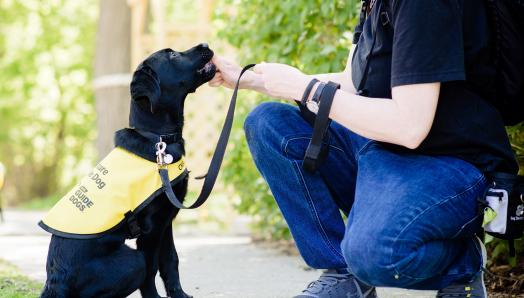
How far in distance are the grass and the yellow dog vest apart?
52 cm

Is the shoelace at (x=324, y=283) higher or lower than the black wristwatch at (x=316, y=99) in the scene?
lower

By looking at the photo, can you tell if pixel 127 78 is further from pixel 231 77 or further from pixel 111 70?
pixel 231 77

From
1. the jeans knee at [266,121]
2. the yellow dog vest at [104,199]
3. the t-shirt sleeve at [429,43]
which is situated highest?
the t-shirt sleeve at [429,43]

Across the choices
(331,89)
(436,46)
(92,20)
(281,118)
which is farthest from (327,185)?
(92,20)

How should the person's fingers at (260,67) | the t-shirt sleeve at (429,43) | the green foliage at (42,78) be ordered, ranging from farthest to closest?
the green foliage at (42,78) < the person's fingers at (260,67) < the t-shirt sleeve at (429,43)

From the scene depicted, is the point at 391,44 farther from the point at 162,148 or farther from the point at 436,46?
the point at 162,148

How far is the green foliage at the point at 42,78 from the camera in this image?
13695mm

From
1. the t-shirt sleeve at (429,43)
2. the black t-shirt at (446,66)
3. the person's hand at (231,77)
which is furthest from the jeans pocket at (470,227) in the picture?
the person's hand at (231,77)

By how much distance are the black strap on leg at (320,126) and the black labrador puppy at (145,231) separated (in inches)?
26.0

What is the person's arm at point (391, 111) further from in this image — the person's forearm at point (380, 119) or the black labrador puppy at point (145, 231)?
the black labrador puppy at point (145, 231)

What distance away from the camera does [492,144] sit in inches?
87.0

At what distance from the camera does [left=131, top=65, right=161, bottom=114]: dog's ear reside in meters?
2.93

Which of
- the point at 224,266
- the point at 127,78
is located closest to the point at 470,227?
the point at 224,266

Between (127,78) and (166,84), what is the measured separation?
517 centimetres
